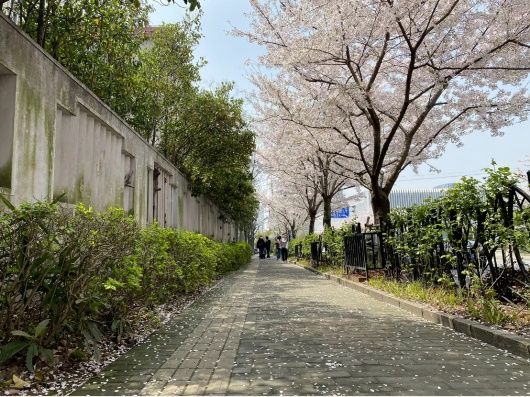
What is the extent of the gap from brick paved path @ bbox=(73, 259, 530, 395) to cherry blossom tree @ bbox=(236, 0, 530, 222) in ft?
19.3

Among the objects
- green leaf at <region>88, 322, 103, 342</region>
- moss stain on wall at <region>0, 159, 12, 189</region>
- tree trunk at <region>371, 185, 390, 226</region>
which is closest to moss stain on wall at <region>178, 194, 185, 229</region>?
tree trunk at <region>371, 185, 390, 226</region>

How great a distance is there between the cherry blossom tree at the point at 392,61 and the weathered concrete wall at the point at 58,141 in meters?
4.64

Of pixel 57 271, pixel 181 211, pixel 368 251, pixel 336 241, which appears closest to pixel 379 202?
pixel 368 251

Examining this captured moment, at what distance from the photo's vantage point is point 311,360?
13.7 feet

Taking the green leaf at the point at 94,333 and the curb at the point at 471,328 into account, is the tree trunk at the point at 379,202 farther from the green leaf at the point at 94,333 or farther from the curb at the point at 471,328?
the green leaf at the point at 94,333

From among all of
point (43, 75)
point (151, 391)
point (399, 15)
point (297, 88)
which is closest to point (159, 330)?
point (151, 391)

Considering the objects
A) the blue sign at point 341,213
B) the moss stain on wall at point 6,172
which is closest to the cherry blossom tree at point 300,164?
the blue sign at point 341,213

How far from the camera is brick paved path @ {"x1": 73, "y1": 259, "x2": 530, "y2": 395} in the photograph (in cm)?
341

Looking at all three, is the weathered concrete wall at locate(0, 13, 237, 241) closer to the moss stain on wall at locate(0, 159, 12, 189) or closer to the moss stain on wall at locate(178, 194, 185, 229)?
the moss stain on wall at locate(0, 159, 12, 189)

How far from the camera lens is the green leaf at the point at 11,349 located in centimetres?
333

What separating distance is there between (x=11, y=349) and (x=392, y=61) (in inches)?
468

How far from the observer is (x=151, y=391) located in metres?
3.33

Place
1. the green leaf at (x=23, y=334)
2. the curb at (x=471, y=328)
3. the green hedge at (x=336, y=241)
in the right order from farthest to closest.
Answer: the green hedge at (x=336, y=241)
the curb at (x=471, y=328)
the green leaf at (x=23, y=334)

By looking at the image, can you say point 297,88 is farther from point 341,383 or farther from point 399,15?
point 341,383
